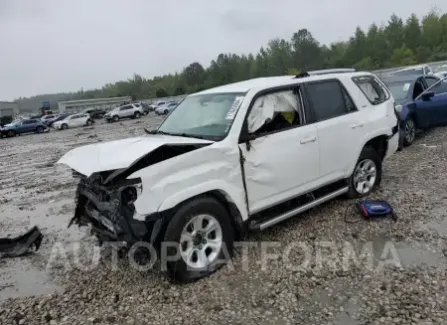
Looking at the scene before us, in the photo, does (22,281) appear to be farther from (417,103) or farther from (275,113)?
(417,103)

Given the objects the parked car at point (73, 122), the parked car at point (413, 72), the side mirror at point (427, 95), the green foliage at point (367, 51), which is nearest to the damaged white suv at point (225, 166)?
the side mirror at point (427, 95)

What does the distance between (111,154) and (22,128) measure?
122 feet

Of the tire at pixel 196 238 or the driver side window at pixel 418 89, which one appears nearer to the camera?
the tire at pixel 196 238

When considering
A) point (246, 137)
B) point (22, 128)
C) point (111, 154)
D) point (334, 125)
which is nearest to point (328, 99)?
point (334, 125)

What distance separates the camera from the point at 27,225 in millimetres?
6699

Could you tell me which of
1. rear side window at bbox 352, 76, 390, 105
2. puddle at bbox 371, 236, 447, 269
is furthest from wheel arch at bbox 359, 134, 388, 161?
puddle at bbox 371, 236, 447, 269

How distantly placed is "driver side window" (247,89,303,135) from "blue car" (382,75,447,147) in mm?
5475

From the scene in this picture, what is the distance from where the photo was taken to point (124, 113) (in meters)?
44.2

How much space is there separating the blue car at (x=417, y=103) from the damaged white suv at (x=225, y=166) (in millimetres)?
4363

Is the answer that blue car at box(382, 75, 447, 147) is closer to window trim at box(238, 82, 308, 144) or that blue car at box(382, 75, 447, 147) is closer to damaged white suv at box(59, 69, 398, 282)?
damaged white suv at box(59, 69, 398, 282)

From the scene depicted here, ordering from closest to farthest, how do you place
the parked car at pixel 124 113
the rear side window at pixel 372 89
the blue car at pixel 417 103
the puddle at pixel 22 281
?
the puddle at pixel 22 281
the rear side window at pixel 372 89
the blue car at pixel 417 103
the parked car at pixel 124 113

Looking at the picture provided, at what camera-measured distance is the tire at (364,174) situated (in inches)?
228

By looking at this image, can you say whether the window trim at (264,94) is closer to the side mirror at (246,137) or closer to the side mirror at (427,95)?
the side mirror at (246,137)

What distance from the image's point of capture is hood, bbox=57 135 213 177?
3.74 m
